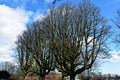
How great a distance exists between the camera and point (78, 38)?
43.9m

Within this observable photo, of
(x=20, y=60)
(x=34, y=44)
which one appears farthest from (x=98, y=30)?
(x=20, y=60)

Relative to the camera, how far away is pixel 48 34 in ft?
162

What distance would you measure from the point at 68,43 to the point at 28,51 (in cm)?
2290

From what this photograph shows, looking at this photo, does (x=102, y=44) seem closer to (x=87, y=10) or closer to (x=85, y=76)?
(x=87, y=10)

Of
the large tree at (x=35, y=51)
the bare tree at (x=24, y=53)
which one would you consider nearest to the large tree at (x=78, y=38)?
the large tree at (x=35, y=51)

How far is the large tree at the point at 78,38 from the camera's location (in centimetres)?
4325

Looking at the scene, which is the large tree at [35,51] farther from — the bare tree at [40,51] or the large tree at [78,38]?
the large tree at [78,38]

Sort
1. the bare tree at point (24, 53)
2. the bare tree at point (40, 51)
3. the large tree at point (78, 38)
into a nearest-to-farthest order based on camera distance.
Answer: the large tree at point (78, 38)
the bare tree at point (40, 51)
the bare tree at point (24, 53)

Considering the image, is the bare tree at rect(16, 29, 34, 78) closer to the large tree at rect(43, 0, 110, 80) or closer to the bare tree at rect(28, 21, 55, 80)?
the bare tree at rect(28, 21, 55, 80)

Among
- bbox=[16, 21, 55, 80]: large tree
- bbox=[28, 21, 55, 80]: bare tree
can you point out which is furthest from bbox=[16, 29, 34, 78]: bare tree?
bbox=[28, 21, 55, 80]: bare tree

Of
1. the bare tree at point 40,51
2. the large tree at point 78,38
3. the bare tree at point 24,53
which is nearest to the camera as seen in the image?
the large tree at point 78,38

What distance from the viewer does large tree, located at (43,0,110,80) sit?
43250mm

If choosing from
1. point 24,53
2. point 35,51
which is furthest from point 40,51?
point 24,53

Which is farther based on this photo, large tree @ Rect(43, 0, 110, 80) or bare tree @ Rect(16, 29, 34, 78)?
bare tree @ Rect(16, 29, 34, 78)
